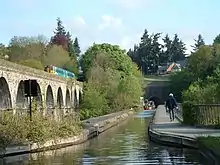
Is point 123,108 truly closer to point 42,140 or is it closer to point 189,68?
point 189,68

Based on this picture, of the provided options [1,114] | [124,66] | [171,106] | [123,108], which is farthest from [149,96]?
[1,114]

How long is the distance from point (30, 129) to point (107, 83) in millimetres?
56208

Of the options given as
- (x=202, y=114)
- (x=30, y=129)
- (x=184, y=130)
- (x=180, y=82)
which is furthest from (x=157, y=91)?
(x=30, y=129)

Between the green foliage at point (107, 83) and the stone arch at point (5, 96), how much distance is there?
24.0 metres

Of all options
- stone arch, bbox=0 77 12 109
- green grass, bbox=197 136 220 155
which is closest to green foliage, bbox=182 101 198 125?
green grass, bbox=197 136 220 155

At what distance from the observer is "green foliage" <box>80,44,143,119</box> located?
66.4 meters

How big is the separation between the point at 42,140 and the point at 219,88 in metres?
12.8

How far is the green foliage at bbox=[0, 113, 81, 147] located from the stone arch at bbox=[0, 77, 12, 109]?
43.5 feet

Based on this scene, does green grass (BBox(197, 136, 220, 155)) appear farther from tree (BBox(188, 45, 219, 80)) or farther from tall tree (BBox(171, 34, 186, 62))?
tall tree (BBox(171, 34, 186, 62))

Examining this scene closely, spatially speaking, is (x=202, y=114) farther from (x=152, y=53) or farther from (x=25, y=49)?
(x=152, y=53)

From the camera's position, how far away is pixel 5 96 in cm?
3628

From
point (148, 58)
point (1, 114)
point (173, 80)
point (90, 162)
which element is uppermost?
point (148, 58)

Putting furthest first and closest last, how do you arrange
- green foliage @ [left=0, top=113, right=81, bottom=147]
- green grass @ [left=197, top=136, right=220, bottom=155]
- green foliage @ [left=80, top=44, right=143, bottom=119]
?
green foliage @ [left=80, top=44, right=143, bottom=119]
green foliage @ [left=0, top=113, right=81, bottom=147]
green grass @ [left=197, top=136, right=220, bottom=155]

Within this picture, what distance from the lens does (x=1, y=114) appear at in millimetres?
22516
